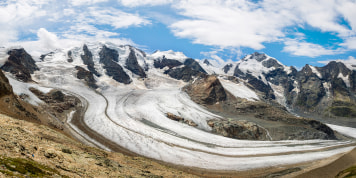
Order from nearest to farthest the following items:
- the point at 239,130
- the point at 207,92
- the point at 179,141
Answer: the point at 179,141, the point at 239,130, the point at 207,92

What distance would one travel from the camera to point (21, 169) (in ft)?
48.5

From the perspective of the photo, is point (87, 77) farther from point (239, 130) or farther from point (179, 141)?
point (179, 141)

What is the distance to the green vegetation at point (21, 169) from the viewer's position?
45.9 ft

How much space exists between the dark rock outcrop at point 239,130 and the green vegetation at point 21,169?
7890 centimetres

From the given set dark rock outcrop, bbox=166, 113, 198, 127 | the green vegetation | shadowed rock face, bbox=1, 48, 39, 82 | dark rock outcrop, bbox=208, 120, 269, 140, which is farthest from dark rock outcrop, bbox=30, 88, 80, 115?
the green vegetation

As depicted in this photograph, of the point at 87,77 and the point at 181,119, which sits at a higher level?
the point at 87,77

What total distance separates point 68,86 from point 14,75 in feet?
91.3

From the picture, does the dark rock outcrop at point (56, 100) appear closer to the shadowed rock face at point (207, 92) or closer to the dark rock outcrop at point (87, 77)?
the dark rock outcrop at point (87, 77)

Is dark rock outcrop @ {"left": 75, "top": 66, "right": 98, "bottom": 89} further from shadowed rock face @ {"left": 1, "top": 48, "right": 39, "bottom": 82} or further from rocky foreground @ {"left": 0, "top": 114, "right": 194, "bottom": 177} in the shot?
rocky foreground @ {"left": 0, "top": 114, "right": 194, "bottom": 177}

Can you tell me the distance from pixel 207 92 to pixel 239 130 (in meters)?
56.6

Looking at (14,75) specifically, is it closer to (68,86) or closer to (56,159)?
(68,86)

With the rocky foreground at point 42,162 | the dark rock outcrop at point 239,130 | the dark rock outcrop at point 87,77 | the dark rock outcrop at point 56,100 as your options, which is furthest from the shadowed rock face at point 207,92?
the rocky foreground at point 42,162

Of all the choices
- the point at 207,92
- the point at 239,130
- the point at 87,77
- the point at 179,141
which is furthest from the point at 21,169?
the point at 87,77

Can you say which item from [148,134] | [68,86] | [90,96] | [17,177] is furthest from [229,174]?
[68,86]
